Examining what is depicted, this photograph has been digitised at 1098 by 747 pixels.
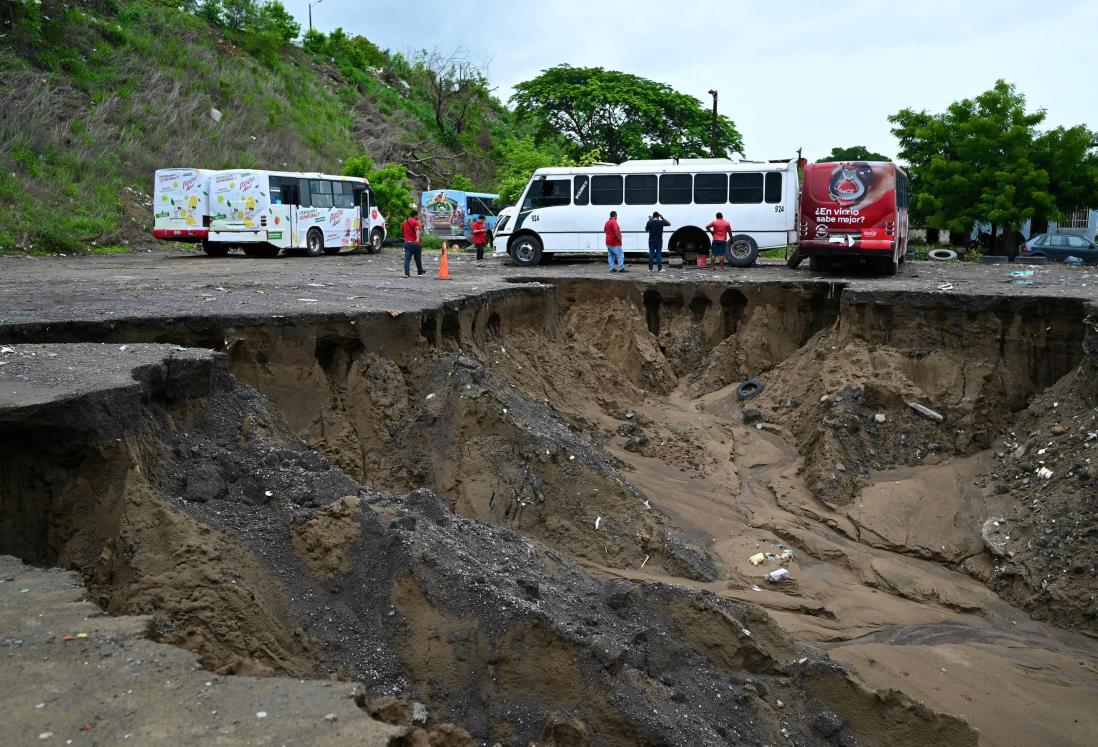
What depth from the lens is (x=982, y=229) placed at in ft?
114

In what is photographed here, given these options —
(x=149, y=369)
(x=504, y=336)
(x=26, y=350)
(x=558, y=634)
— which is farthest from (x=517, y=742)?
(x=504, y=336)

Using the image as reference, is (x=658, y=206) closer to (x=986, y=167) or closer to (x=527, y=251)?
(x=527, y=251)

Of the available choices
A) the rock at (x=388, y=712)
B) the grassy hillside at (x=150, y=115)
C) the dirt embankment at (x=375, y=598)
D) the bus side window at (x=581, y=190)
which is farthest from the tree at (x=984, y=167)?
the rock at (x=388, y=712)

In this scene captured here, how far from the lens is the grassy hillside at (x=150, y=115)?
979 inches

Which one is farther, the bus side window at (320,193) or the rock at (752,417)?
the bus side window at (320,193)

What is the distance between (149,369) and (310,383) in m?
2.61

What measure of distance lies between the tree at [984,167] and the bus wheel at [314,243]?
1836 centimetres

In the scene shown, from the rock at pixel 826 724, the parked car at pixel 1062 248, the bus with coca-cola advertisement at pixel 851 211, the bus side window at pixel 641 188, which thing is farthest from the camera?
the parked car at pixel 1062 248

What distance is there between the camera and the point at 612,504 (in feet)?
27.3

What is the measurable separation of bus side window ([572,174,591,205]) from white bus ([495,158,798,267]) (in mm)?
22

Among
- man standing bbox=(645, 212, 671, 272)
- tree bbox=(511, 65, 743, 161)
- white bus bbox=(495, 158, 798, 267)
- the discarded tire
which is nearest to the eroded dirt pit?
the discarded tire

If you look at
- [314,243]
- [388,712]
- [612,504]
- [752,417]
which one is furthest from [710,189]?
[388,712]

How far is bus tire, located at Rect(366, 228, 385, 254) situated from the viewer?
92.0 feet

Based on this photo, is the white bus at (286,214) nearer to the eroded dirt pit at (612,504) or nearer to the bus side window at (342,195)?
the bus side window at (342,195)
